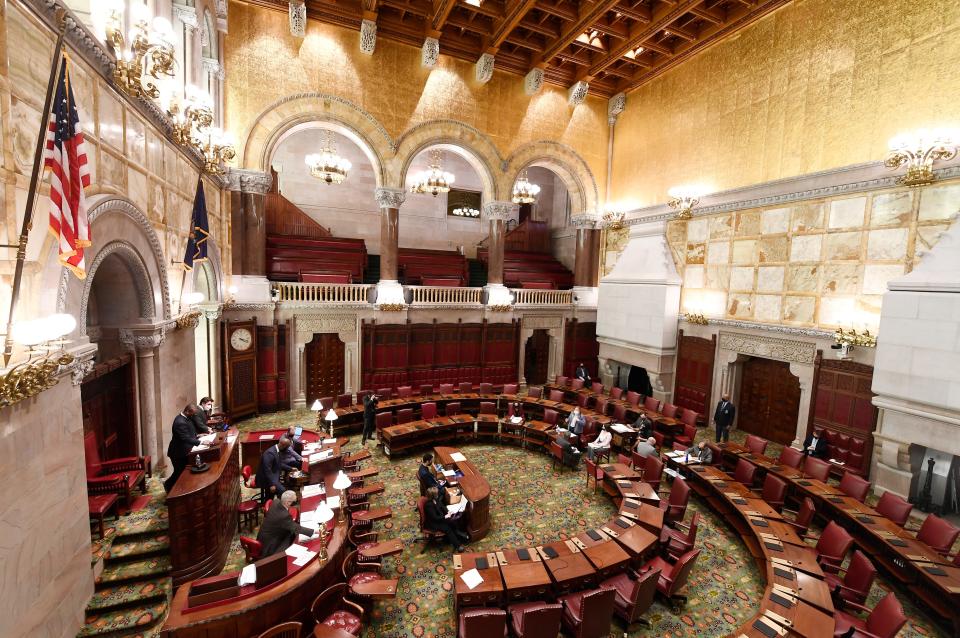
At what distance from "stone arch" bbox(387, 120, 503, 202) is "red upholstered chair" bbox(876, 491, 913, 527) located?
44.3ft

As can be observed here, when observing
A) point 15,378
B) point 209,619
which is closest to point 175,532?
point 209,619

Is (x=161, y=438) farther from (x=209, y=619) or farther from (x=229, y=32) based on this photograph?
(x=229, y=32)

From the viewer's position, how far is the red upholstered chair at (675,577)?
5734mm

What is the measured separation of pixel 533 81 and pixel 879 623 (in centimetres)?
1667

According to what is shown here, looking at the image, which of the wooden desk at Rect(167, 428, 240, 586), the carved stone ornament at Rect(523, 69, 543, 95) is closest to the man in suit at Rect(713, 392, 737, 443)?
the wooden desk at Rect(167, 428, 240, 586)

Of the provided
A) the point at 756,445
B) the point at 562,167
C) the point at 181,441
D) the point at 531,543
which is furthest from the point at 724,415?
the point at 181,441

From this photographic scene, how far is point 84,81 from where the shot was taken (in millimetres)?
5039

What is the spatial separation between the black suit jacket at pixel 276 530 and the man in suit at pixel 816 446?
38.2 feet

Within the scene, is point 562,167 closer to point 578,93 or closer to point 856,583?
point 578,93

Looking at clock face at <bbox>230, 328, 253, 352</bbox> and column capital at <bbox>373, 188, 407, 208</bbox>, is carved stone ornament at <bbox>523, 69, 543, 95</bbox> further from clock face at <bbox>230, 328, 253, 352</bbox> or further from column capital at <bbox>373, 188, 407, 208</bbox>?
clock face at <bbox>230, 328, 253, 352</bbox>

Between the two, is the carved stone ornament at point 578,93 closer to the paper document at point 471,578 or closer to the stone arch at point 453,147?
the stone arch at point 453,147

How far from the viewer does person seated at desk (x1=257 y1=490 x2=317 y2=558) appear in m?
5.49

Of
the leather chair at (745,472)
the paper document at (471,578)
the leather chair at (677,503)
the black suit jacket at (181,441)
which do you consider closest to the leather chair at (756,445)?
the leather chair at (745,472)

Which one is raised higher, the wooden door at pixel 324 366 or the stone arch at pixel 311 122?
the stone arch at pixel 311 122
